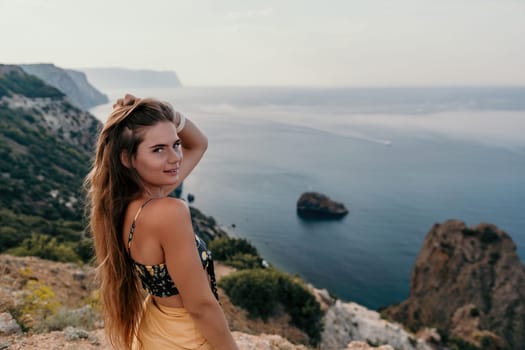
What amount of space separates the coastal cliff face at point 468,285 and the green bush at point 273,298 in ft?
50.2

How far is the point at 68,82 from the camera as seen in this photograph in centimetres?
15450

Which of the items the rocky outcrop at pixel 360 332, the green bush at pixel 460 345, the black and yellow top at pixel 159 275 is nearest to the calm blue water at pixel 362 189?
the green bush at pixel 460 345

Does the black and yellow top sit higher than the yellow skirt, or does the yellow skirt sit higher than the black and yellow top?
the black and yellow top

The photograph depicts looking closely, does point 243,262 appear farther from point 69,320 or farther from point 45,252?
point 69,320

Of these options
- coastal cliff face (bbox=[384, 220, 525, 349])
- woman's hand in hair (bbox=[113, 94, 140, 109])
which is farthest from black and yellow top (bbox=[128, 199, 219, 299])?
coastal cliff face (bbox=[384, 220, 525, 349])

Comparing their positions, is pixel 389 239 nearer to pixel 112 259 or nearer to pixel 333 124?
pixel 112 259

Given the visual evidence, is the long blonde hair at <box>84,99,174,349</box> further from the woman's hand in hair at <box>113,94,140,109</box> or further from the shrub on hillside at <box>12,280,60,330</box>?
the shrub on hillside at <box>12,280,60,330</box>

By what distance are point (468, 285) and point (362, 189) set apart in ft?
128

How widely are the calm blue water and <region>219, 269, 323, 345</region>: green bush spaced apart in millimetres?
27598

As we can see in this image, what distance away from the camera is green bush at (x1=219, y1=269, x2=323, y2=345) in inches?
441

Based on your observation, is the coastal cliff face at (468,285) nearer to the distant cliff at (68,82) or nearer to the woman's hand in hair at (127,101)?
the woman's hand in hair at (127,101)

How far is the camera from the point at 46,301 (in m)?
7.00

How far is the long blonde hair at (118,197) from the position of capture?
194cm

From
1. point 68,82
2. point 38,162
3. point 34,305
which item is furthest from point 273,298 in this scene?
point 68,82
